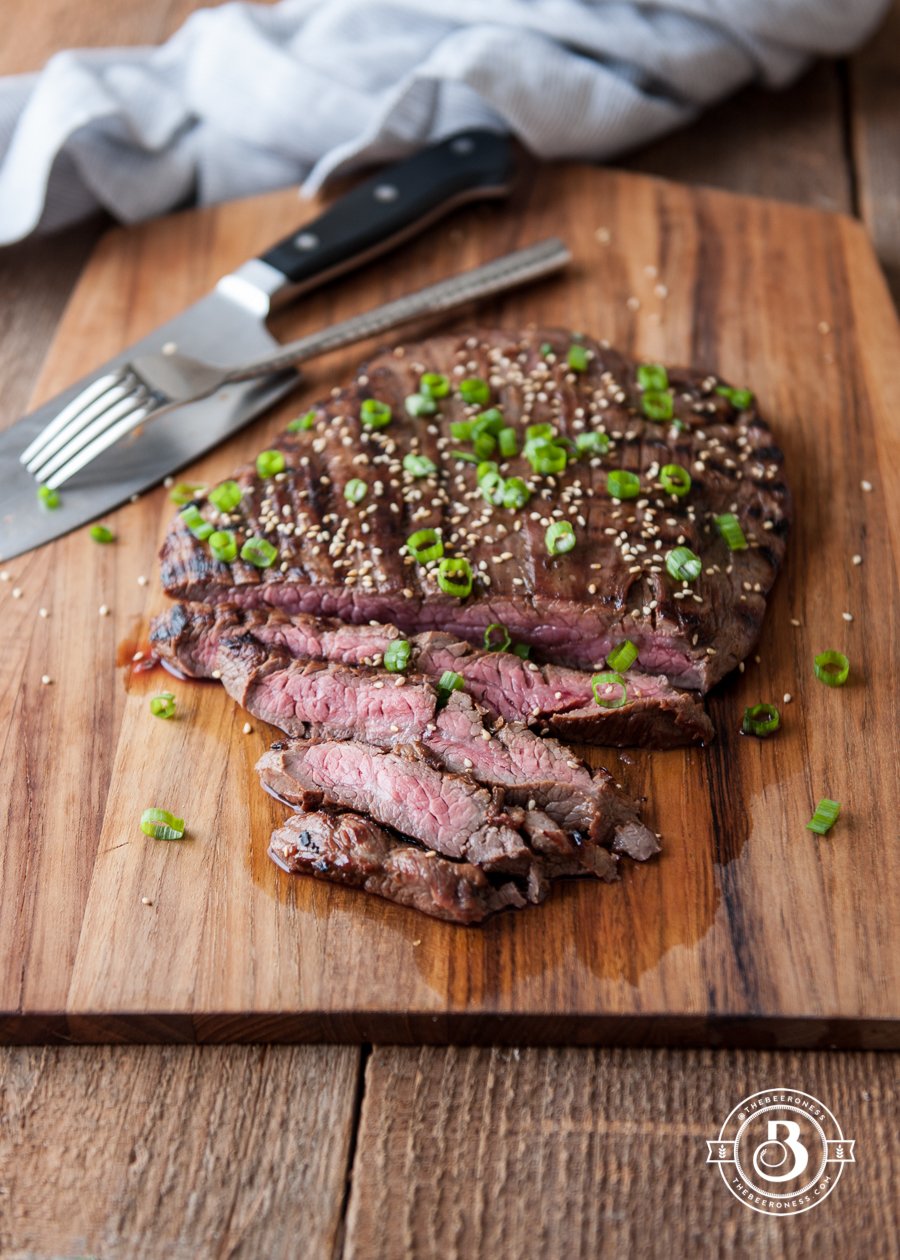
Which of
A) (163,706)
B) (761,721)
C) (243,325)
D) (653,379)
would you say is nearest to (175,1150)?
(163,706)

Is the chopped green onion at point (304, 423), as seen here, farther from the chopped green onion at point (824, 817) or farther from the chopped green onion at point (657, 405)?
the chopped green onion at point (824, 817)

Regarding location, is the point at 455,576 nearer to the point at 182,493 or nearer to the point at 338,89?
the point at 182,493

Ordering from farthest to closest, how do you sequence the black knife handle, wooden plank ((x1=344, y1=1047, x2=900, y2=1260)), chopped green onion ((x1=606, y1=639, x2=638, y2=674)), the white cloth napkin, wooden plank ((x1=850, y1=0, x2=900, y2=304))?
wooden plank ((x1=850, y1=0, x2=900, y2=304)), the white cloth napkin, the black knife handle, chopped green onion ((x1=606, y1=639, x2=638, y2=674)), wooden plank ((x1=344, y1=1047, x2=900, y2=1260))

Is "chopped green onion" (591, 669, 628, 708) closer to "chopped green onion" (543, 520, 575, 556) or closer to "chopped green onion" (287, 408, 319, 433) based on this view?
"chopped green onion" (543, 520, 575, 556)

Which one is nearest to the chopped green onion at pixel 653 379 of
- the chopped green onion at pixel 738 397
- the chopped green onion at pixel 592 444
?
the chopped green onion at pixel 738 397

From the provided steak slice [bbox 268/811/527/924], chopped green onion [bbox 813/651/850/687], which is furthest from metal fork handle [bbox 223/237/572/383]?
chopped green onion [bbox 813/651/850/687]

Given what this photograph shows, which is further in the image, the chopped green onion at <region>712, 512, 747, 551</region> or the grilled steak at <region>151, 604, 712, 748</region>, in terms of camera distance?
the chopped green onion at <region>712, 512, 747, 551</region>

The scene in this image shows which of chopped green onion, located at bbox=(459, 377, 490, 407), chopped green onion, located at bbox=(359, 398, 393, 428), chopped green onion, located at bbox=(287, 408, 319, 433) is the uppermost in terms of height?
chopped green onion, located at bbox=(287, 408, 319, 433)
